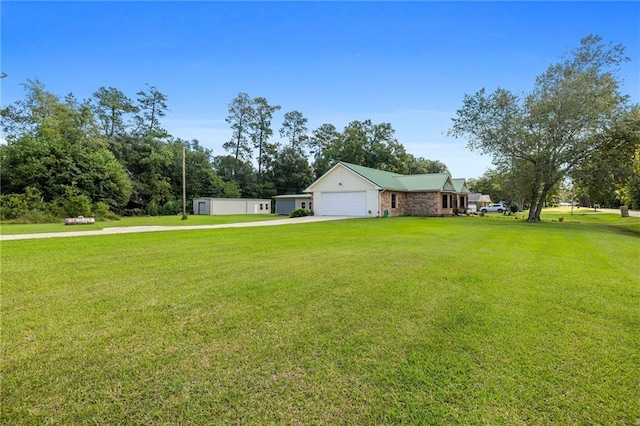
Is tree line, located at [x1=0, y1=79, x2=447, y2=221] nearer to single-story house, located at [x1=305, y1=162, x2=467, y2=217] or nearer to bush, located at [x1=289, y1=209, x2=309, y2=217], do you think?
bush, located at [x1=289, y1=209, x2=309, y2=217]

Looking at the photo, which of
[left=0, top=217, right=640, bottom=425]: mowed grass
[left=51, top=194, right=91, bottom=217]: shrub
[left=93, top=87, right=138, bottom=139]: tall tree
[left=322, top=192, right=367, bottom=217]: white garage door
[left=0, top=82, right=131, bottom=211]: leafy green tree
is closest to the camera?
[left=0, top=217, right=640, bottom=425]: mowed grass

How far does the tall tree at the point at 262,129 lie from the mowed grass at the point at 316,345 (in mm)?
40584

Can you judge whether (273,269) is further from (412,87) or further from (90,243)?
(412,87)

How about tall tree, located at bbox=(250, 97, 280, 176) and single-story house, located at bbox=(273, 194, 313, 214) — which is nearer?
single-story house, located at bbox=(273, 194, 313, 214)

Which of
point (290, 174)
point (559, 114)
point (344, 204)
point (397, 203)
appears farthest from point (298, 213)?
point (290, 174)

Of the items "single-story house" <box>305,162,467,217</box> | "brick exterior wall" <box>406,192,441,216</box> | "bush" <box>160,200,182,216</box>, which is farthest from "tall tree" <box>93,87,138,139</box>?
"brick exterior wall" <box>406,192,441,216</box>

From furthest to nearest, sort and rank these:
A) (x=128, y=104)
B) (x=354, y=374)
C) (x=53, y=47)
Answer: (x=128, y=104)
(x=53, y=47)
(x=354, y=374)

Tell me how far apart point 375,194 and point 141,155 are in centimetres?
2682

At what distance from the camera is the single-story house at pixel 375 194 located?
24.8 metres

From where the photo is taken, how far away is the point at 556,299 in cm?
429

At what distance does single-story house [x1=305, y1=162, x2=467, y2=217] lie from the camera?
976 inches

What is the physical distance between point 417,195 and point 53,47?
82.0 ft

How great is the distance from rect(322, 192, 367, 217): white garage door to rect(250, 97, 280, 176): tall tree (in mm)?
20751

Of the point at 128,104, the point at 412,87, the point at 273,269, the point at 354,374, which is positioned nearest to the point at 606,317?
the point at 354,374
